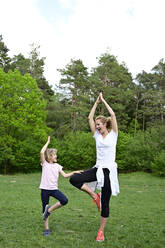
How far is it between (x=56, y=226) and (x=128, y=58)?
49897 millimetres

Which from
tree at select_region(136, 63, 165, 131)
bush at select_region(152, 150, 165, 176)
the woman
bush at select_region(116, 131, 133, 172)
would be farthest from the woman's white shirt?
tree at select_region(136, 63, 165, 131)

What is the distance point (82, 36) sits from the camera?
1756 inches

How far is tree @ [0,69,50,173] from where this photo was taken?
29.7 m

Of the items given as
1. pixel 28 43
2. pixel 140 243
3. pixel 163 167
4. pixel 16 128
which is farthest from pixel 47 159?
pixel 28 43

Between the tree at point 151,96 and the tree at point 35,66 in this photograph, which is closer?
the tree at point 151,96

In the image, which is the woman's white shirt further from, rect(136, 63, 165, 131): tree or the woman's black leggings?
rect(136, 63, 165, 131): tree

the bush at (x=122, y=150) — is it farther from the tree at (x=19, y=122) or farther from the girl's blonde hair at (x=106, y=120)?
the girl's blonde hair at (x=106, y=120)

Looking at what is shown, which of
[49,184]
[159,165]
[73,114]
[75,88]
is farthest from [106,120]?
[75,88]

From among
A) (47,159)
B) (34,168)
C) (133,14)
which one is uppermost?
(133,14)

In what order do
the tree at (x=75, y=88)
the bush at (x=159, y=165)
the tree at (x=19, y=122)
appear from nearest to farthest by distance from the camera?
the bush at (x=159, y=165), the tree at (x=19, y=122), the tree at (x=75, y=88)

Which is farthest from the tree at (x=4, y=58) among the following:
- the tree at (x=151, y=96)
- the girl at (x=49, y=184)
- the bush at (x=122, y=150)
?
the girl at (x=49, y=184)

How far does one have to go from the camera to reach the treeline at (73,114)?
29391 millimetres

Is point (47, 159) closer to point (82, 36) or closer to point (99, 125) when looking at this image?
point (99, 125)

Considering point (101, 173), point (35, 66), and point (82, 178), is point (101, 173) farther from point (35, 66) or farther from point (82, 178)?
point (35, 66)
